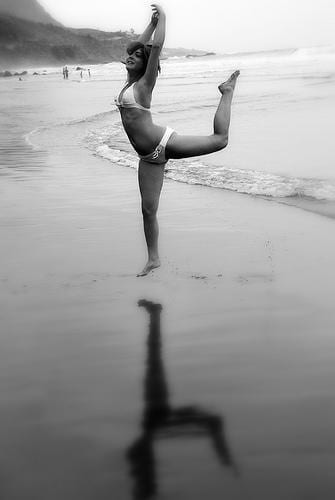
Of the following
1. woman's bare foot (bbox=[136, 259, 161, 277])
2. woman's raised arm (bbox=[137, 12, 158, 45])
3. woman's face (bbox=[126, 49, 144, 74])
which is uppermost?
woman's raised arm (bbox=[137, 12, 158, 45])

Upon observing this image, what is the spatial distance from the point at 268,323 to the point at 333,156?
6.78m

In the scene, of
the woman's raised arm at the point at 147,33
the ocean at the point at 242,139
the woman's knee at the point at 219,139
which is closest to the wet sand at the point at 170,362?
the woman's knee at the point at 219,139

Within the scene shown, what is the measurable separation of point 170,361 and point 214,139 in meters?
1.81

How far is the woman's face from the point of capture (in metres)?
4.23

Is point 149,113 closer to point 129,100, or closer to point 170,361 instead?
point 129,100

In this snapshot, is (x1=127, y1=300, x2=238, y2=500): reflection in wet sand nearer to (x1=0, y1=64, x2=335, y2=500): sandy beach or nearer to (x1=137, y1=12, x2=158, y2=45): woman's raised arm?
(x1=0, y1=64, x2=335, y2=500): sandy beach

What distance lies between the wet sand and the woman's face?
163 cm

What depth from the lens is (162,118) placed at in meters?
17.6

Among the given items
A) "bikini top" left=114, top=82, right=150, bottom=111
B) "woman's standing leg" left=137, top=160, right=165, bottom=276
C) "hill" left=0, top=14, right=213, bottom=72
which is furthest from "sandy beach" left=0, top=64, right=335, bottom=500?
"hill" left=0, top=14, right=213, bottom=72

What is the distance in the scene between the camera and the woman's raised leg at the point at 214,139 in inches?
162

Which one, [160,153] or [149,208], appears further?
[149,208]

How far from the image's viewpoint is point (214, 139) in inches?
163

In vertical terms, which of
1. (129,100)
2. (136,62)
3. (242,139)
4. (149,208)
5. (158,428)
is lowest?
(158,428)

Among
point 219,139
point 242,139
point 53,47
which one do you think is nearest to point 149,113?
point 219,139
